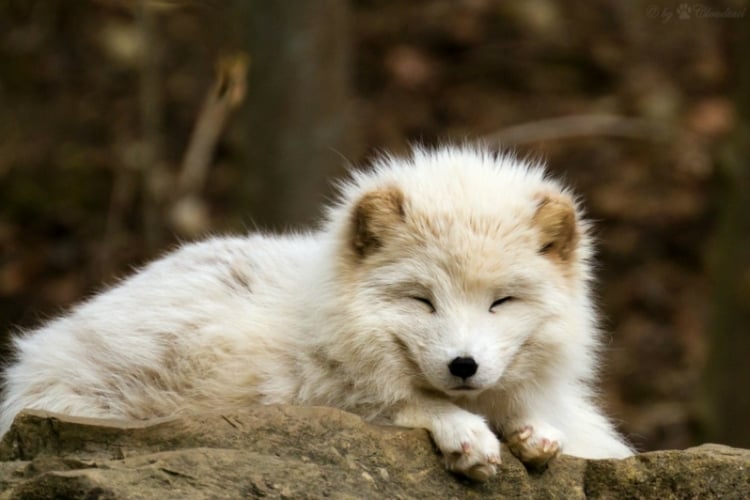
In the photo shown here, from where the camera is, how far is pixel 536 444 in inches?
203

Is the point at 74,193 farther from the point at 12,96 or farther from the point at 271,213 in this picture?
the point at 271,213

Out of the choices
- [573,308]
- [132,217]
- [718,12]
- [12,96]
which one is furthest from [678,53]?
[573,308]

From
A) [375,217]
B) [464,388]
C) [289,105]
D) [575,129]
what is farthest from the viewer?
[575,129]

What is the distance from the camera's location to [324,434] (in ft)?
15.8

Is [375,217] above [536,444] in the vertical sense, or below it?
above

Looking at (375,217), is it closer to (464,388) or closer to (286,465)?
(464,388)

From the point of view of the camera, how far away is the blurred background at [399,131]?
967 centimetres

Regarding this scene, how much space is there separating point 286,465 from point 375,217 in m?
1.27

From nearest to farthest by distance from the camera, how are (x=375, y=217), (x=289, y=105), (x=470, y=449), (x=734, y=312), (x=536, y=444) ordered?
1. (x=470, y=449)
2. (x=536, y=444)
3. (x=375, y=217)
4. (x=289, y=105)
5. (x=734, y=312)

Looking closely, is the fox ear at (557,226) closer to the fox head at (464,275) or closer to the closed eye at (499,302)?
the fox head at (464,275)

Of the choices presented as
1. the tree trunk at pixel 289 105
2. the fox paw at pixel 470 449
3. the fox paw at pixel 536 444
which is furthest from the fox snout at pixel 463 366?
the tree trunk at pixel 289 105

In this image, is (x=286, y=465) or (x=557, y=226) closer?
(x=286, y=465)

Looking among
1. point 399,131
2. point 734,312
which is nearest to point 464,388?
point 734,312

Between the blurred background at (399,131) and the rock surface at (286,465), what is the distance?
459cm
